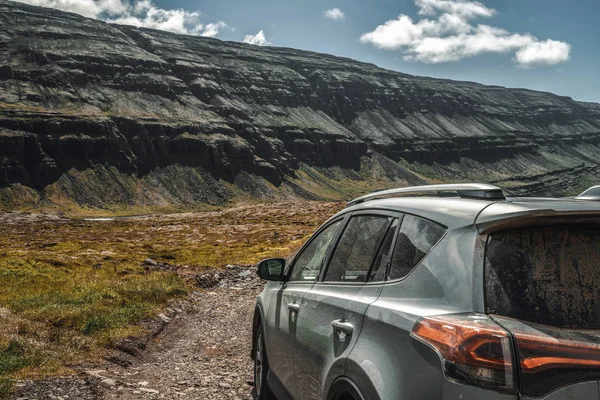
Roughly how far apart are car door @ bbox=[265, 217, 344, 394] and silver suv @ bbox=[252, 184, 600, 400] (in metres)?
0.92

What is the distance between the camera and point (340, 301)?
3936mm

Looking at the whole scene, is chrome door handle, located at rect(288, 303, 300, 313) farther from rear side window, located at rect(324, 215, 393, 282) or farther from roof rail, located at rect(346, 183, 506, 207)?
roof rail, located at rect(346, 183, 506, 207)

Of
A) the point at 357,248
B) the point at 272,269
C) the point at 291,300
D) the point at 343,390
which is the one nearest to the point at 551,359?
the point at 343,390

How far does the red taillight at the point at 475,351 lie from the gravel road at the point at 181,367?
18.7ft

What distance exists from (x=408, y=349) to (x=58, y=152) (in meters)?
195

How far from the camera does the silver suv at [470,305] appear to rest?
251 cm

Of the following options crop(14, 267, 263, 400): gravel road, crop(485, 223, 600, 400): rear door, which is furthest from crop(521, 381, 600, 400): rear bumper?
crop(14, 267, 263, 400): gravel road

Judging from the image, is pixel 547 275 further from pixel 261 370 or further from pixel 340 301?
pixel 261 370

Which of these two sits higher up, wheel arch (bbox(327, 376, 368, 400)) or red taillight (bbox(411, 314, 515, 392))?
red taillight (bbox(411, 314, 515, 392))

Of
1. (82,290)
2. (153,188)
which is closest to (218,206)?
(153,188)

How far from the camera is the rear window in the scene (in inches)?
108

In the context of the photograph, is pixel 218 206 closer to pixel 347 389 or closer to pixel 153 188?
pixel 153 188

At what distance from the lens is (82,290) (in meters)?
15.9

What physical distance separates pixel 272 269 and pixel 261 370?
1.42 metres
